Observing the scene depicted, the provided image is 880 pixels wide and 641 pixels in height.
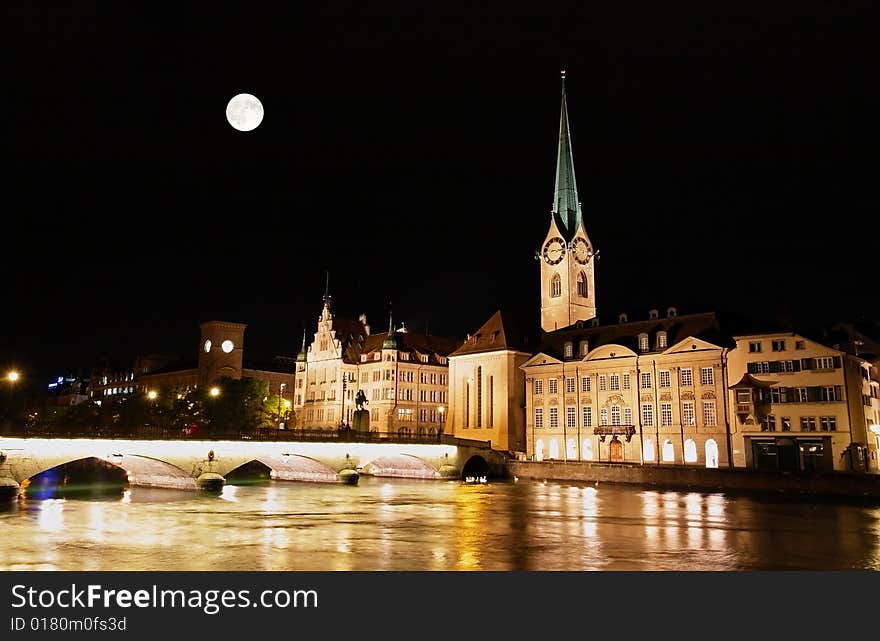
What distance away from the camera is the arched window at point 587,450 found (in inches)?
2980

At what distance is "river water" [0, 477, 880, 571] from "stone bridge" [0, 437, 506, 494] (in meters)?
3.06

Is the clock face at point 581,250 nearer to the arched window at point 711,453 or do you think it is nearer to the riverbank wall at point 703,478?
the riverbank wall at point 703,478

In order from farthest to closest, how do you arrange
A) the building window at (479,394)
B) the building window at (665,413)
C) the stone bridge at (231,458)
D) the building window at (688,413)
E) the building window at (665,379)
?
the building window at (479,394)
the building window at (665,379)
the building window at (665,413)
the building window at (688,413)
the stone bridge at (231,458)

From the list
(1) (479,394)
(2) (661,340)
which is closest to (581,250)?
(1) (479,394)

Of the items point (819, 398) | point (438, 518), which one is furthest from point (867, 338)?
point (438, 518)

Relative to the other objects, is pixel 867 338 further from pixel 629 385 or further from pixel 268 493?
pixel 268 493

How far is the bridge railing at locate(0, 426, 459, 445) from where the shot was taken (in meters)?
50.2

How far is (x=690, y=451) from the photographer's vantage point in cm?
6788

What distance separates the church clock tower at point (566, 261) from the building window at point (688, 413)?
39329mm

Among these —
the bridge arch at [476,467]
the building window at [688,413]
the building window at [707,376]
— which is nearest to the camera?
the building window at [707,376]

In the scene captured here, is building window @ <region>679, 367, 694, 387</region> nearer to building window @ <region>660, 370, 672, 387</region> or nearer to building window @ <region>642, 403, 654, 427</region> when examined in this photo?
building window @ <region>660, 370, 672, 387</region>

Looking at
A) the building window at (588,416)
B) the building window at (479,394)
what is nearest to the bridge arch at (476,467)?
the building window at (479,394)

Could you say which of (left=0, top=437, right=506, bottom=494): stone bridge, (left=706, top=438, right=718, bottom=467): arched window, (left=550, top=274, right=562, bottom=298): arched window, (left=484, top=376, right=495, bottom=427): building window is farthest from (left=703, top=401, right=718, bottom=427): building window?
(left=550, top=274, right=562, bottom=298): arched window

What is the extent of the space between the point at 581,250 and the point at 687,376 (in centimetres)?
4522
